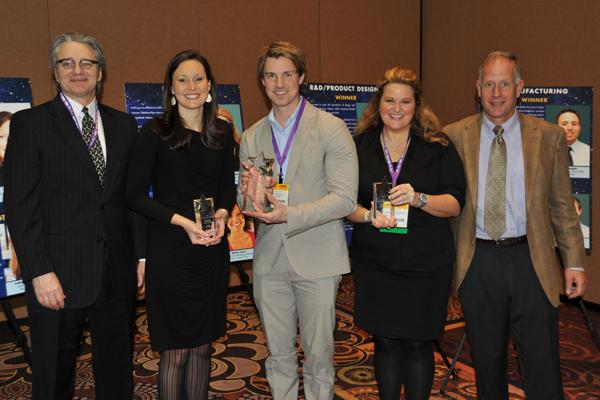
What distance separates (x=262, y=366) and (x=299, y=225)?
1829mm

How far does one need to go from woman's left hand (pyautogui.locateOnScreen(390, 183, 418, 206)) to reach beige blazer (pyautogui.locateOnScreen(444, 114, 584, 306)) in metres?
0.36

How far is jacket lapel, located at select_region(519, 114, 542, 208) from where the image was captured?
2449 mm

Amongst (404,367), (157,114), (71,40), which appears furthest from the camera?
(157,114)

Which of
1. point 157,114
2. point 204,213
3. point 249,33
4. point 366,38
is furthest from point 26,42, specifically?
point 366,38

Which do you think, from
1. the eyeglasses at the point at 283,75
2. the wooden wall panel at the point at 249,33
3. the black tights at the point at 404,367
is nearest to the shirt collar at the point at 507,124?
the eyeglasses at the point at 283,75

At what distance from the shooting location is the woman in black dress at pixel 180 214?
2354 millimetres

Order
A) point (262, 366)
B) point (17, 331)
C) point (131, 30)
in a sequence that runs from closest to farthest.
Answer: point (17, 331) → point (262, 366) → point (131, 30)

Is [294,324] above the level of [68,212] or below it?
below

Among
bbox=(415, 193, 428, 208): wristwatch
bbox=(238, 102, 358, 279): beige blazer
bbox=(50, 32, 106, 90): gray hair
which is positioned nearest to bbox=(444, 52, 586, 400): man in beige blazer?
bbox=(415, 193, 428, 208): wristwatch

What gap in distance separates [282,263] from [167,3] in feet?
11.6

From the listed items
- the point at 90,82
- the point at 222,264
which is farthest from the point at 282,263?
the point at 90,82

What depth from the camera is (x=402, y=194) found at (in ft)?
7.56

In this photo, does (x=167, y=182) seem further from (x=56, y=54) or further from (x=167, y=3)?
(x=167, y=3)

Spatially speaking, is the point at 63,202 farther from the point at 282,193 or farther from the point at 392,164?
the point at 392,164
